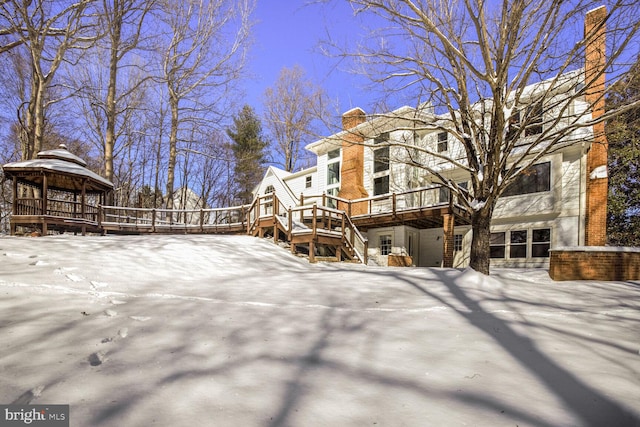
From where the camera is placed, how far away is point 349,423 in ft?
6.22

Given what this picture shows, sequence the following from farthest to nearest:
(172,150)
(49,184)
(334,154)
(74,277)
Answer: (334,154) < (172,150) < (49,184) < (74,277)

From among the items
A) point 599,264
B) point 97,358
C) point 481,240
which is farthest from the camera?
point 481,240

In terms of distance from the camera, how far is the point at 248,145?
2988 cm

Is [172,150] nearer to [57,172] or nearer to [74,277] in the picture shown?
[57,172]

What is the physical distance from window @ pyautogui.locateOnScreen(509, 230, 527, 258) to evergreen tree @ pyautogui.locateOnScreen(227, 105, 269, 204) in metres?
22.1

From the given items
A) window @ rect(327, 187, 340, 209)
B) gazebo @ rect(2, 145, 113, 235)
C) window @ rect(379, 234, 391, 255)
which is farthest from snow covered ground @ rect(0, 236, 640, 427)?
window @ rect(327, 187, 340, 209)

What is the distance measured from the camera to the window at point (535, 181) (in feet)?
44.3

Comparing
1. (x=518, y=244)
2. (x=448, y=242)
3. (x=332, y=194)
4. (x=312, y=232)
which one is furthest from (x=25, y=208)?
(x=518, y=244)

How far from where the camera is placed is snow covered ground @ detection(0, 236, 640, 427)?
2016 mm

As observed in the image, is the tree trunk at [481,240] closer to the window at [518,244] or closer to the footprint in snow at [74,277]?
the footprint in snow at [74,277]

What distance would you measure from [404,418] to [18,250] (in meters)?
8.33

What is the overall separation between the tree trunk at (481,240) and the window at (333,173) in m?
13.4

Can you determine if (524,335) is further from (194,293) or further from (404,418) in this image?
(194,293)

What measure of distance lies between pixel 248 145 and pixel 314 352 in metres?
28.9
